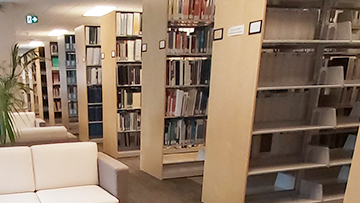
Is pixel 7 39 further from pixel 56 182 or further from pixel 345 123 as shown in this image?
pixel 345 123

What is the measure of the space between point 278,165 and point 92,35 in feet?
12.4

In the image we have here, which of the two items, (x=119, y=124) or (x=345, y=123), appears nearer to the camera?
(x=345, y=123)

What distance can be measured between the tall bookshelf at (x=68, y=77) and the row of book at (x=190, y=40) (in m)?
3.30

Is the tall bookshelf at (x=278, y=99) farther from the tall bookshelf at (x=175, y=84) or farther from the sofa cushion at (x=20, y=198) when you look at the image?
the sofa cushion at (x=20, y=198)

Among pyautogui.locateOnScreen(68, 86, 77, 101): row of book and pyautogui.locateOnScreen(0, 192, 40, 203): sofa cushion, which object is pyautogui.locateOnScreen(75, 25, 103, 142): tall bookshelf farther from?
pyautogui.locateOnScreen(0, 192, 40, 203): sofa cushion

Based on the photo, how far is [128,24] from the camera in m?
3.91

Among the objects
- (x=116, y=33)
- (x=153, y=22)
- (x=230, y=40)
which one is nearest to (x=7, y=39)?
(x=116, y=33)

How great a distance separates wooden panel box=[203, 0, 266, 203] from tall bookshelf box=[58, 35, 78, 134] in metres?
4.15

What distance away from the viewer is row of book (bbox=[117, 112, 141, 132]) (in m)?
4.13

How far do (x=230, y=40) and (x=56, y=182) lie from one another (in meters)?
1.97

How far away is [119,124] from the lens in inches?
162

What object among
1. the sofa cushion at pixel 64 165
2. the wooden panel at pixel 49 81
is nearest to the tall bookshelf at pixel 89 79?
the wooden panel at pixel 49 81

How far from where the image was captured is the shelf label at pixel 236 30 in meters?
2.05

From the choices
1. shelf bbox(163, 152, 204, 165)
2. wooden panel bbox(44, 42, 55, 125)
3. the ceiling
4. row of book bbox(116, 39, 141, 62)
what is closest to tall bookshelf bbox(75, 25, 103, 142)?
the ceiling
